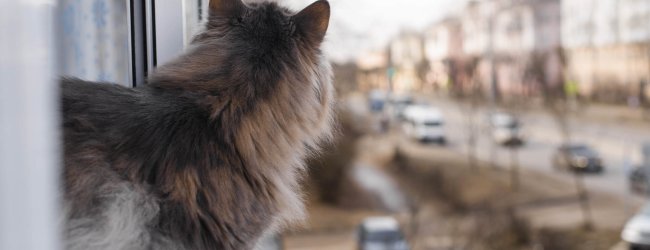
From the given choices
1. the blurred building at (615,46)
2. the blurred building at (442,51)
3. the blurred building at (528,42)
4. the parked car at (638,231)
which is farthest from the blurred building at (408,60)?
the parked car at (638,231)

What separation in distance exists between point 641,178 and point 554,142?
118cm

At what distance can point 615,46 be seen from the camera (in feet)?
23.5

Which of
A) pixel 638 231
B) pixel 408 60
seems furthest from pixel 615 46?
pixel 408 60

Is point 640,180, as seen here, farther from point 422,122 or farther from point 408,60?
point 408,60

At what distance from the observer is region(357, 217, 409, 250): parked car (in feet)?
23.7

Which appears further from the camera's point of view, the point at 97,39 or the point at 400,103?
the point at 400,103

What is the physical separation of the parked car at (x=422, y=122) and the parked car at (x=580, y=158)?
65.2 inches

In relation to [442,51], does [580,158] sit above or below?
below

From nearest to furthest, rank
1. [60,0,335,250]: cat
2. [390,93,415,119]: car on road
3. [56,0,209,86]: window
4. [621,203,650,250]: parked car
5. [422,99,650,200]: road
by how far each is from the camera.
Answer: [60,0,335,250]: cat, [56,0,209,86]: window, [621,203,650,250]: parked car, [422,99,650,200]: road, [390,93,415,119]: car on road

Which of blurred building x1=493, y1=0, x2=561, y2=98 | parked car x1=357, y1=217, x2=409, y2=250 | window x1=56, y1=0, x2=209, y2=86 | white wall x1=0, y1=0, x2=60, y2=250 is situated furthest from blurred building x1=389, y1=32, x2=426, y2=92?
white wall x1=0, y1=0, x2=60, y2=250

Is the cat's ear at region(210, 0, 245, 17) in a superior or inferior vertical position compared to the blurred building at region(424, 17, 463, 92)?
inferior

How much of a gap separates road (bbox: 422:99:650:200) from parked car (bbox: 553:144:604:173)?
9 centimetres

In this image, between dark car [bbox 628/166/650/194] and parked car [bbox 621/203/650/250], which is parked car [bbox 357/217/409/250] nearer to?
parked car [bbox 621/203/650/250]

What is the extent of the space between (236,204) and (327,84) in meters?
0.28
